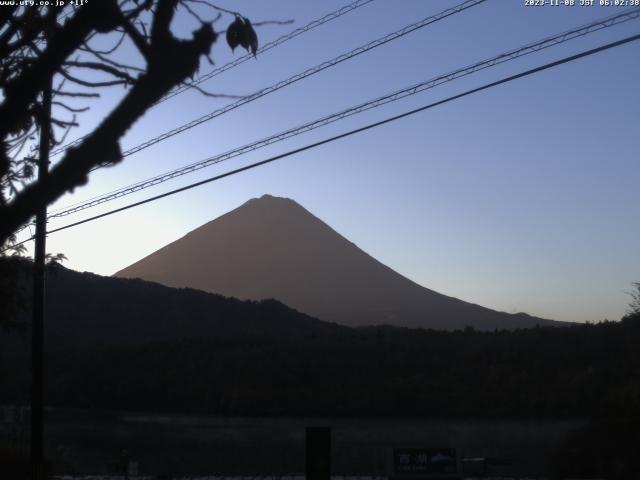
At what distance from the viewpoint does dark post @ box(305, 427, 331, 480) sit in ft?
34.5

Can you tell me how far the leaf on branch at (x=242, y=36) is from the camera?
5.79 meters

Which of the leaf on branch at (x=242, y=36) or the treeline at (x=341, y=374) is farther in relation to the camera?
the treeline at (x=341, y=374)

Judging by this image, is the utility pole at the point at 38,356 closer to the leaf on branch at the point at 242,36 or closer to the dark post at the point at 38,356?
the dark post at the point at 38,356

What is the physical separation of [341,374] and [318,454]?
6107 cm

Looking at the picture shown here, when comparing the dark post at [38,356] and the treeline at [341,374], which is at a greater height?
the dark post at [38,356]

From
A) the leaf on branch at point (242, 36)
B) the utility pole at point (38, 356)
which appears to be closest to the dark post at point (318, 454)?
the leaf on branch at point (242, 36)

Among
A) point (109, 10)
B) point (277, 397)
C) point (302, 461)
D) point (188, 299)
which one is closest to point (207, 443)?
point (302, 461)

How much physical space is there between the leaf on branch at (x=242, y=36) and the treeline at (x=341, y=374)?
5158 cm

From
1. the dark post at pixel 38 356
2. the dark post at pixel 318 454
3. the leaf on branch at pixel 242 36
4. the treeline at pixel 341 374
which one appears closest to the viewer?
the leaf on branch at pixel 242 36

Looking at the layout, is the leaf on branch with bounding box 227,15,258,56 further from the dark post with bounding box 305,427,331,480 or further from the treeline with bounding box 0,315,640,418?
the treeline with bounding box 0,315,640,418

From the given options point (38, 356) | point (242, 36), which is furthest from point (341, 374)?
point (242, 36)

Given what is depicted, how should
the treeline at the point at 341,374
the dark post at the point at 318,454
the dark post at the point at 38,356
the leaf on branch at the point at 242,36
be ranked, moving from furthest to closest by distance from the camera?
the treeline at the point at 341,374
the dark post at the point at 38,356
the dark post at the point at 318,454
the leaf on branch at the point at 242,36

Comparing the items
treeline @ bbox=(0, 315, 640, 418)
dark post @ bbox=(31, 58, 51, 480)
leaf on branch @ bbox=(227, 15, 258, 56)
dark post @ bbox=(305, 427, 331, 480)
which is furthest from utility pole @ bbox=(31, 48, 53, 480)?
treeline @ bbox=(0, 315, 640, 418)

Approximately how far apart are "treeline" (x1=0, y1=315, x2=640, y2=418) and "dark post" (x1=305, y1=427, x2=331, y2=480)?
46251 millimetres
